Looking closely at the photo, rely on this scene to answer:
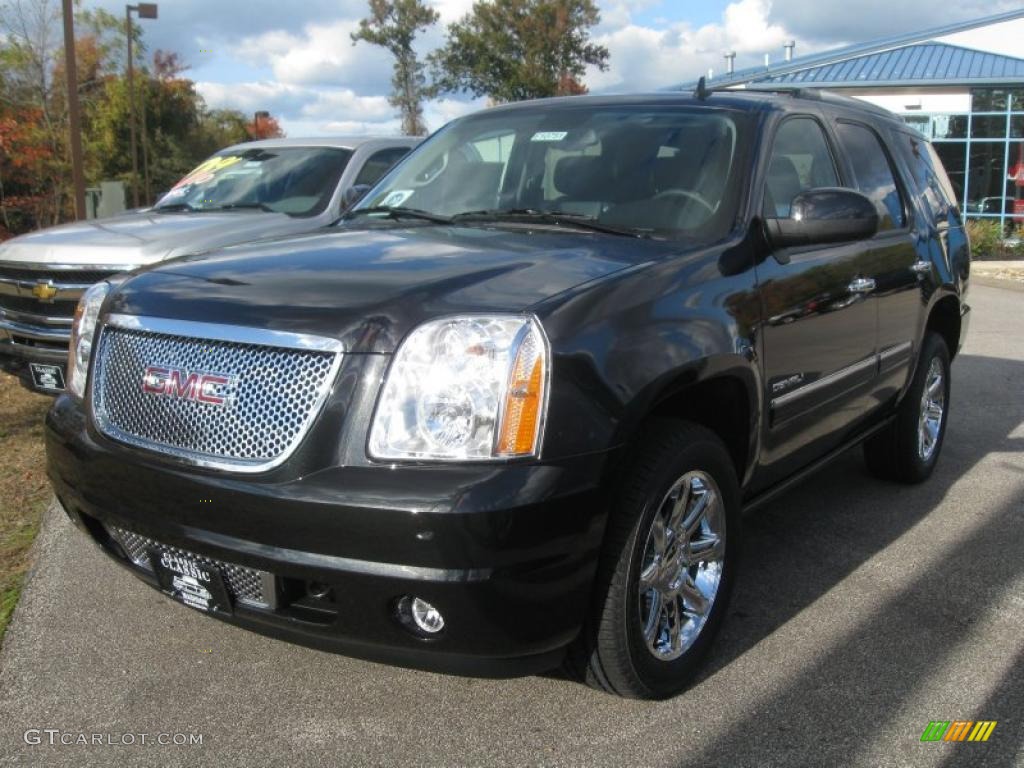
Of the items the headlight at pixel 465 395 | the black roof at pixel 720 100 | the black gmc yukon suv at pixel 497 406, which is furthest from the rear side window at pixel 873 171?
the headlight at pixel 465 395

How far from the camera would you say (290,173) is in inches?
296

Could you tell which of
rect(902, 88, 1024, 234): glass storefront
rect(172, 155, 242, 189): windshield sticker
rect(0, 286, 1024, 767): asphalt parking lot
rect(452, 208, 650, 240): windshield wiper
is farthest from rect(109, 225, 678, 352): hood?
rect(902, 88, 1024, 234): glass storefront

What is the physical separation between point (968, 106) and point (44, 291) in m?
24.5

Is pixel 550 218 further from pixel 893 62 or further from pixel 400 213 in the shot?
pixel 893 62

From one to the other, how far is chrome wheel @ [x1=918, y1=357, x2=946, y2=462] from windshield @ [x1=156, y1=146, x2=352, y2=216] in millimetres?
4247

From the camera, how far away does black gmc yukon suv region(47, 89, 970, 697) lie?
7.89 feet

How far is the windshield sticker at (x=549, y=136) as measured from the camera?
4016 millimetres

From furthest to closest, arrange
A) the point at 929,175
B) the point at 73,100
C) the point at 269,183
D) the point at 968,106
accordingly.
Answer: the point at 968,106, the point at 73,100, the point at 269,183, the point at 929,175

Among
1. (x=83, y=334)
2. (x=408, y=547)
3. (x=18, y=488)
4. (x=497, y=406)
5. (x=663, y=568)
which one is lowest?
(x=18, y=488)

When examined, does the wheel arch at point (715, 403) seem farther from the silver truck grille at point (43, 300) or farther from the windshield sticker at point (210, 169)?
the windshield sticker at point (210, 169)

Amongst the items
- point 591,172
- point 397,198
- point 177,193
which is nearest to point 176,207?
point 177,193

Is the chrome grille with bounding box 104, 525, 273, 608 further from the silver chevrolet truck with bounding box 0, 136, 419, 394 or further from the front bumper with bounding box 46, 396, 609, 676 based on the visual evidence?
the silver chevrolet truck with bounding box 0, 136, 419, 394

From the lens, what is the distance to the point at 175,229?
626 cm

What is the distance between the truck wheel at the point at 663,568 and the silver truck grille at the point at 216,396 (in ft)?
2.91
